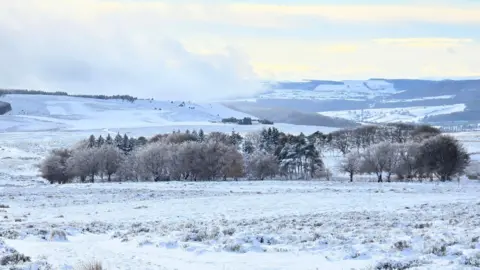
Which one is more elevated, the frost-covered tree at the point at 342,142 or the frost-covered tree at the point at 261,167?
the frost-covered tree at the point at 342,142

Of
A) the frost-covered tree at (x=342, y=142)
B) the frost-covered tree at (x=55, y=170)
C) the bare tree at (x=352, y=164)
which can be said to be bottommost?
the frost-covered tree at (x=55, y=170)

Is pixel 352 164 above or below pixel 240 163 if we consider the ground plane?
above

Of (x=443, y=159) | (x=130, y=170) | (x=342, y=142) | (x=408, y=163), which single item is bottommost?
(x=130, y=170)

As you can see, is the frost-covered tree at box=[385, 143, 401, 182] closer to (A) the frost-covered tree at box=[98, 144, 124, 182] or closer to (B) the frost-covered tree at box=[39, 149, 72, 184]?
(A) the frost-covered tree at box=[98, 144, 124, 182]

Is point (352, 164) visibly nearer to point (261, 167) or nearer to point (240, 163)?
point (261, 167)

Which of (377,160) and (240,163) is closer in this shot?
(377,160)

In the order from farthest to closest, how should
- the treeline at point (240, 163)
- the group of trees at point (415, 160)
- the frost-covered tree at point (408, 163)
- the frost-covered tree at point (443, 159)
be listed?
the frost-covered tree at point (408, 163), the treeline at point (240, 163), the group of trees at point (415, 160), the frost-covered tree at point (443, 159)

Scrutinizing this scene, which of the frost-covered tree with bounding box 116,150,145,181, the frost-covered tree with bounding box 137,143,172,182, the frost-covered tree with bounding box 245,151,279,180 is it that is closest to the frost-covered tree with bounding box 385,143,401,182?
the frost-covered tree with bounding box 245,151,279,180

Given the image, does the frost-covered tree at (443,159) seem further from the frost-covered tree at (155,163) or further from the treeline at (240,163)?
the frost-covered tree at (155,163)

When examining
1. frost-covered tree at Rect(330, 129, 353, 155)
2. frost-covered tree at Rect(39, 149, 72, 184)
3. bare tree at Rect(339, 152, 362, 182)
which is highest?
frost-covered tree at Rect(330, 129, 353, 155)

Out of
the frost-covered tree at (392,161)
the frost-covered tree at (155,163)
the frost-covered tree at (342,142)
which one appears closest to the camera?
the frost-covered tree at (392,161)

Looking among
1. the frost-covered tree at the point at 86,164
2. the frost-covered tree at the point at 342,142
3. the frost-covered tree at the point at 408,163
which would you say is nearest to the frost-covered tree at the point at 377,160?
the frost-covered tree at the point at 408,163

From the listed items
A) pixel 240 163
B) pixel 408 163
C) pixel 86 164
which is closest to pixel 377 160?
pixel 408 163

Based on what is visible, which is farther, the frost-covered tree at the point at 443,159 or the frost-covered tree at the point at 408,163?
the frost-covered tree at the point at 408,163
